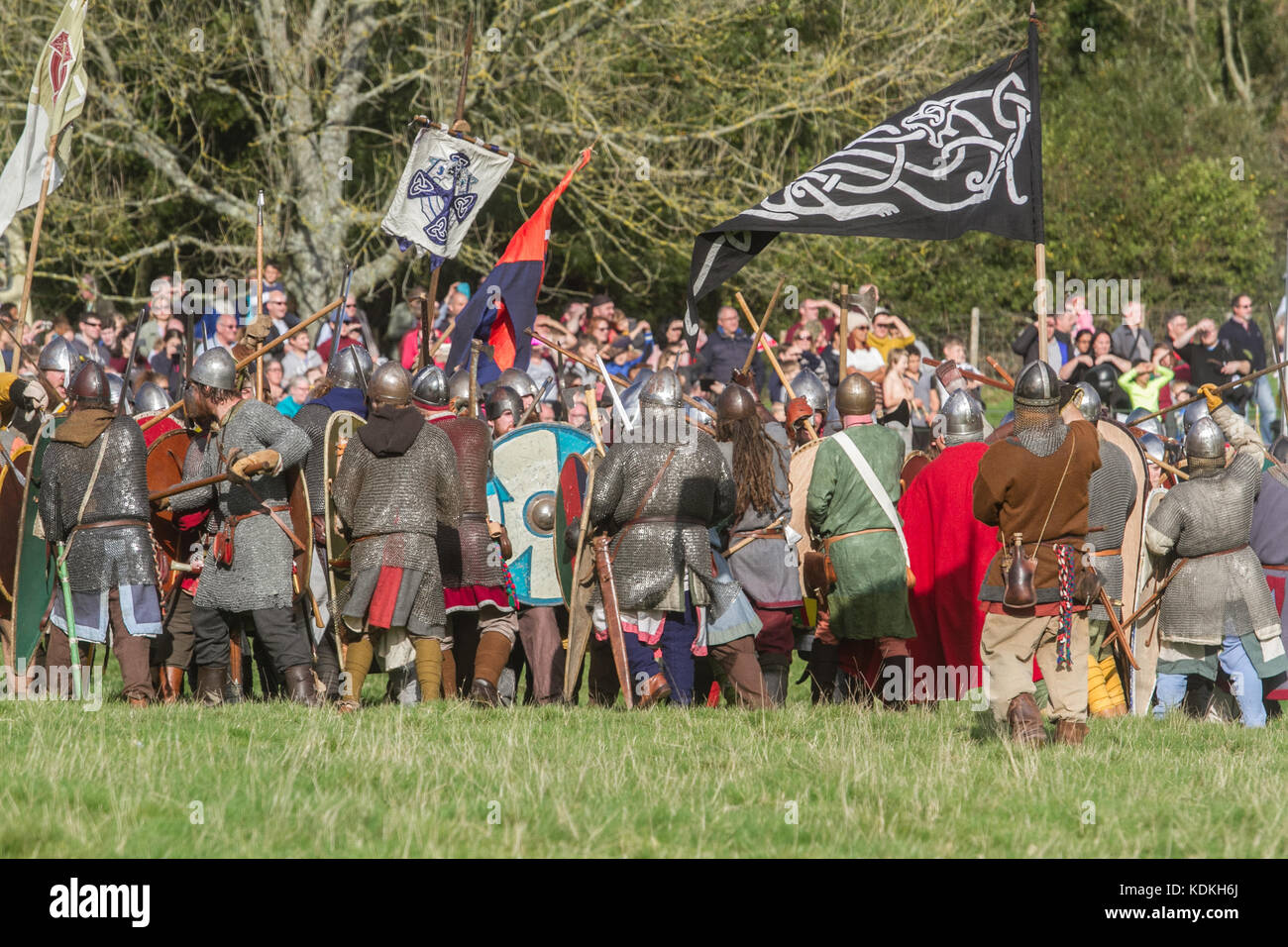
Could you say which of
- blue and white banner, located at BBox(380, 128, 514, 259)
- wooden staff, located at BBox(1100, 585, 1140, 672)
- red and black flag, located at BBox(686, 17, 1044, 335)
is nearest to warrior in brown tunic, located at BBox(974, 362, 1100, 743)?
wooden staff, located at BBox(1100, 585, 1140, 672)

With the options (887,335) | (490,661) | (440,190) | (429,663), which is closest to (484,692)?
(490,661)

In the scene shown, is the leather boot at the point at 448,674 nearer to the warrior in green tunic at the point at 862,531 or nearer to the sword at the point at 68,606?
the sword at the point at 68,606

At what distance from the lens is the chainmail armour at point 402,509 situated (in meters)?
8.56

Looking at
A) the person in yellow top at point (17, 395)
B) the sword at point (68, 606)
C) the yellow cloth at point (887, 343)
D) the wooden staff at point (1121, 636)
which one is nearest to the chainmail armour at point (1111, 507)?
the wooden staff at point (1121, 636)

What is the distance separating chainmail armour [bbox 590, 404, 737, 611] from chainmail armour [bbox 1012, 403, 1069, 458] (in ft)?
5.82

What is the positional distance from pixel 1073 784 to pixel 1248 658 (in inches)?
124

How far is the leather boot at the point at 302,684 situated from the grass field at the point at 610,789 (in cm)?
74

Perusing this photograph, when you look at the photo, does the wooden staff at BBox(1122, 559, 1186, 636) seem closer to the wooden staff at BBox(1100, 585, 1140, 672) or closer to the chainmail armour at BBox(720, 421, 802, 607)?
the wooden staff at BBox(1100, 585, 1140, 672)

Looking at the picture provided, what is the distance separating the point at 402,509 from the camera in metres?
8.57

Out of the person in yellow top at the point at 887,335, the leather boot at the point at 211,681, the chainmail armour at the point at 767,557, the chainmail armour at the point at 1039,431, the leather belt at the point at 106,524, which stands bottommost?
the leather boot at the point at 211,681

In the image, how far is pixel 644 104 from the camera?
64.5 ft
